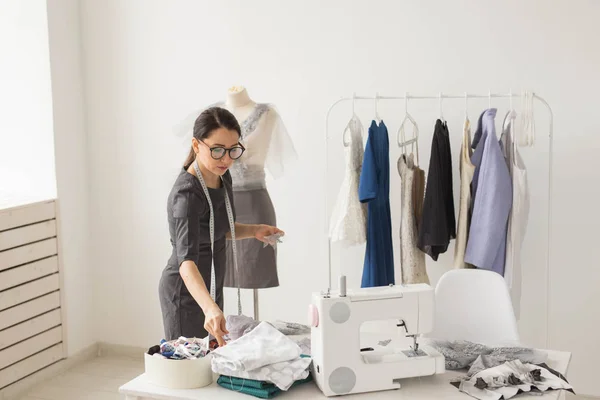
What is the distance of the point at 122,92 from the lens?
4613 mm

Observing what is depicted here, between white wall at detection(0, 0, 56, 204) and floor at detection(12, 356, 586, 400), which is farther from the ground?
white wall at detection(0, 0, 56, 204)

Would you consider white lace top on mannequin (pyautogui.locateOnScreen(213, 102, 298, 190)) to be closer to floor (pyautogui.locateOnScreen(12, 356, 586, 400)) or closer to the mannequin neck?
the mannequin neck

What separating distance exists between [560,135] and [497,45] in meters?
0.58

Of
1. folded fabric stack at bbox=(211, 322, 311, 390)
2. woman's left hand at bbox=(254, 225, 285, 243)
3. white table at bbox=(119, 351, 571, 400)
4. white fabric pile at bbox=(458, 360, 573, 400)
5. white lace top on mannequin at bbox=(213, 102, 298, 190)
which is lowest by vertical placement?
white table at bbox=(119, 351, 571, 400)

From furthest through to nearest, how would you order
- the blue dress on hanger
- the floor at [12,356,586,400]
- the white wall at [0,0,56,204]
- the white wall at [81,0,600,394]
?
the white wall at [0,0,56,204] → the floor at [12,356,586,400] → the white wall at [81,0,600,394] → the blue dress on hanger

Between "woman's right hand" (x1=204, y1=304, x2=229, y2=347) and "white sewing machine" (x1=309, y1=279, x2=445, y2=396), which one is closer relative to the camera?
"white sewing machine" (x1=309, y1=279, x2=445, y2=396)

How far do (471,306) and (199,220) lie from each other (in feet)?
3.84

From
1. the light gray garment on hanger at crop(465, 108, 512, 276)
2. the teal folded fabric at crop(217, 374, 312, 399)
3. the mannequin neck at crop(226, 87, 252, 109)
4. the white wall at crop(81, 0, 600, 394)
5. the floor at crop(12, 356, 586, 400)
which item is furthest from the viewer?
the floor at crop(12, 356, 586, 400)

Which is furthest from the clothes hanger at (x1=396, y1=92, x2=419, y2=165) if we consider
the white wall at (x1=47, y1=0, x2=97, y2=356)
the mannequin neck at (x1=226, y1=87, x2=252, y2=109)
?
the white wall at (x1=47, y1=0, x2=97, y2=356)

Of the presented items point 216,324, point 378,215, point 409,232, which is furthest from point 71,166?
point 216,324

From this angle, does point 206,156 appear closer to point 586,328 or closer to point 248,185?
point 248,185

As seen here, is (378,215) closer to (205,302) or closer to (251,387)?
(205,302)

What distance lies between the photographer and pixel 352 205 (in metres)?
3.59

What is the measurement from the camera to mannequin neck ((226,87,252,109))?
3.47m
